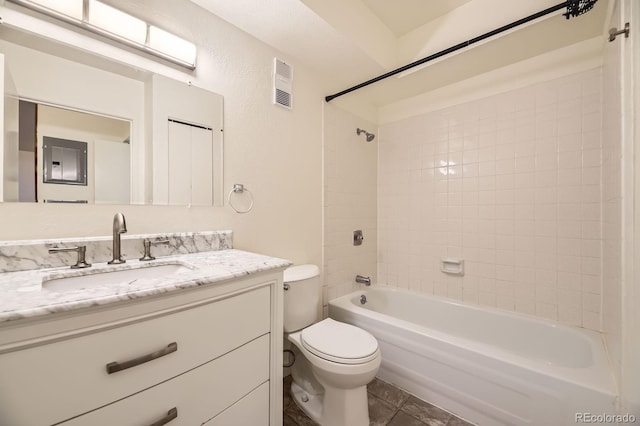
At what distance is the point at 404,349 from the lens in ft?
5.26

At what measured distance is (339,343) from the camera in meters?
1.32

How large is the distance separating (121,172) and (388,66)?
1.88m

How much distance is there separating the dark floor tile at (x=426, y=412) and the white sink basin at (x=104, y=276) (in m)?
1.51

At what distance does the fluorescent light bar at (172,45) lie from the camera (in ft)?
3.79

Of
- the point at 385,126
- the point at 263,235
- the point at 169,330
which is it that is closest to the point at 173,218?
the point at 263,235

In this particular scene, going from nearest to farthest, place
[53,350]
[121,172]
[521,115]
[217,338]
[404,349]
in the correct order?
[53,350]
[217,338]
[121,172]
[404,349]
[521,115]

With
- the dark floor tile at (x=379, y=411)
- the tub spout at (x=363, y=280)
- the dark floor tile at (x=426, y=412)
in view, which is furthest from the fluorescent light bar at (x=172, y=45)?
the dark floor tile at (x=426, y=412)

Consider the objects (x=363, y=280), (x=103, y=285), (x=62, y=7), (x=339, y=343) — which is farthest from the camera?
(x=363, y=280)

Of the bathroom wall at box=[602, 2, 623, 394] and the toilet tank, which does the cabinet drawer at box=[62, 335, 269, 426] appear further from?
the bathroom wall at box=[602, 2, 623, 394]

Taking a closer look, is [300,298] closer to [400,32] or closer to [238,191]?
[238,191]

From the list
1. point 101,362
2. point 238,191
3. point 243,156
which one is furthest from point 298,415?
point 243,156

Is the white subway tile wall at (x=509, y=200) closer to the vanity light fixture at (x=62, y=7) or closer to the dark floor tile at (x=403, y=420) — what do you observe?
the dark floor tile at (x=403, y=420)

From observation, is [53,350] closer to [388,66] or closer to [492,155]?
[388,66]
